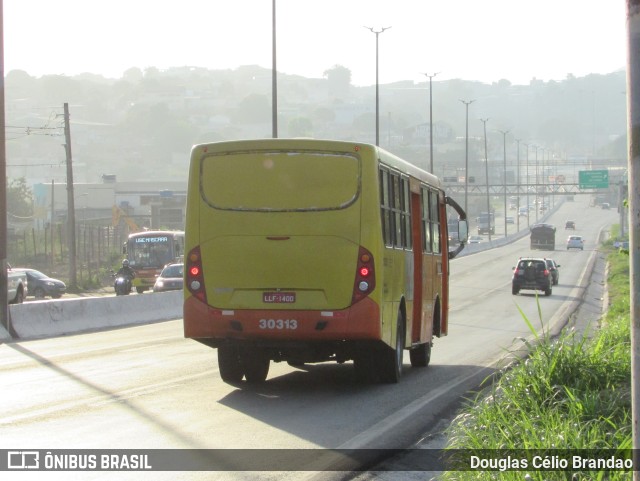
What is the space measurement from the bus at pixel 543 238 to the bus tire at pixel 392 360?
94938mm

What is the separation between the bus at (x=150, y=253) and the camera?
59656 mm

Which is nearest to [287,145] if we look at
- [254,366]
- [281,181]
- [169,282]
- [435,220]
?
[281,181]

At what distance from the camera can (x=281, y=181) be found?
13906 mm

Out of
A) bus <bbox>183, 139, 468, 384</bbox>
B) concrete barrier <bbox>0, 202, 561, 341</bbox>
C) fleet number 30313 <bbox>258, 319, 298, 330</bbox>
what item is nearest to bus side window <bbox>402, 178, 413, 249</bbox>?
bus <bbox>183, 139, 468, 384</bbox>

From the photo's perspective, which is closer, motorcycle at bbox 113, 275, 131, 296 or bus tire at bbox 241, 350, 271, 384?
bus tire at bbox 241, 350, 271, 384

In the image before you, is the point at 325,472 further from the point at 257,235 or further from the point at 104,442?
the point at 257,235

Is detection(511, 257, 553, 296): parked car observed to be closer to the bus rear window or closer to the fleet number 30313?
the bus rear window

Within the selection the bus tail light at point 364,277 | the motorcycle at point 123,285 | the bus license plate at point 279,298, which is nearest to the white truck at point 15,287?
the motorcycle at point 123,285

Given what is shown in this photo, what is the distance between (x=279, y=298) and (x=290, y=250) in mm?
539

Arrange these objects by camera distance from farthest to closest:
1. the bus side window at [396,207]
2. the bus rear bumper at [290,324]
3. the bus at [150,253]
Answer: the bus at [150,253]
the bus side window at [396,207]
the bus rear bumper at [290,324]

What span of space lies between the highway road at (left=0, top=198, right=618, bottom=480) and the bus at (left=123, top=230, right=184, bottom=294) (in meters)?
35.7

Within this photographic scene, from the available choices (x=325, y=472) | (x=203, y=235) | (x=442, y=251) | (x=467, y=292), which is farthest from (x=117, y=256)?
(x=325, y=472)

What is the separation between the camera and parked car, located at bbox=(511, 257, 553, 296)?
168 feet

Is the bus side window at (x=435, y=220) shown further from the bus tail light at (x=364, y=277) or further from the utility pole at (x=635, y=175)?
the utility pole at (x=635, y=175)
